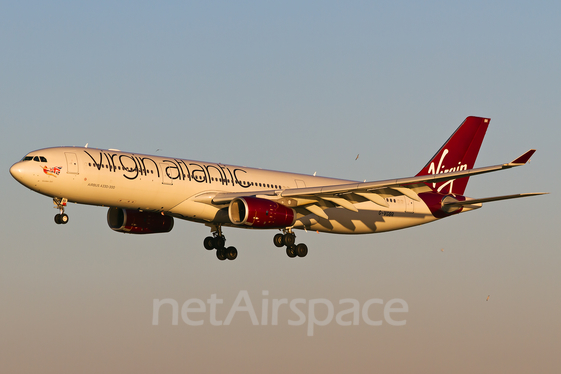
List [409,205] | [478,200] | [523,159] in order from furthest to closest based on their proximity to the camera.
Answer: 1. [409,205]
2. [478,200]
3. [523,159]

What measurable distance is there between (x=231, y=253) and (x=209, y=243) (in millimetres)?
1533

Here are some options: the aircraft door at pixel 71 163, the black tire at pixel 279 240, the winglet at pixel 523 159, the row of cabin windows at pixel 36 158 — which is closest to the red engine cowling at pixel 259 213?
the black tire at pixel 279 240

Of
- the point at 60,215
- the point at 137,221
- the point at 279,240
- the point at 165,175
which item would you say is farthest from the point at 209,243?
the point at 60,215

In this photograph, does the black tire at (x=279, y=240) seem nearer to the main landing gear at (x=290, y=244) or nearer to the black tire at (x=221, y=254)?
the main landing gear at (x=290, y=244)

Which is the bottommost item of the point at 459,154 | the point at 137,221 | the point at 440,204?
the point at 137,221

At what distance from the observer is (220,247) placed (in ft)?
171

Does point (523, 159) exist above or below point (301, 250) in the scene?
above

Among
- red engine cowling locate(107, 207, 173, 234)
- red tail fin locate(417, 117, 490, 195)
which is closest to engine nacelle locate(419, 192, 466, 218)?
red tail fin locate(417, 117, 490, 195)

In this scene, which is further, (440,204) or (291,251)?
(440,204)

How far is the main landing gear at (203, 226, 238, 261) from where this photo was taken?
52.0 meters

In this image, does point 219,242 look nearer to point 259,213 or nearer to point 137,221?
point 137,221

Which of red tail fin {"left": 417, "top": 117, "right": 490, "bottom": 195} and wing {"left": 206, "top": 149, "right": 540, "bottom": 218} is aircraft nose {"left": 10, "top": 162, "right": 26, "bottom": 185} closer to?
wing {"left": 206, "top": 149, "right": 540, "bottom": 218}

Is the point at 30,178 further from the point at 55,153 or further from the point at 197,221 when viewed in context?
the point at 197,221

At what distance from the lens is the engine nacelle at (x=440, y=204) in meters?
54.0
